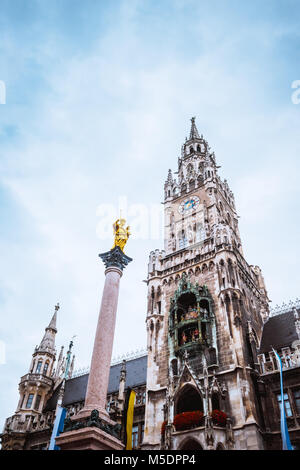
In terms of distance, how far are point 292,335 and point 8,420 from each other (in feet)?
98.2

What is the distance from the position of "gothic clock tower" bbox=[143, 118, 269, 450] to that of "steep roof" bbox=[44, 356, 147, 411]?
23.9 ft

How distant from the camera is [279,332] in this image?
30641mm

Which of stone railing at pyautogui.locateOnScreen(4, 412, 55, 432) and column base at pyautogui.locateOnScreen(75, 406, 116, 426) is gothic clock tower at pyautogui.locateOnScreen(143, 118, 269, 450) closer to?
column base at pyautogui.locateOnScreen(75, 406, 116, 426)

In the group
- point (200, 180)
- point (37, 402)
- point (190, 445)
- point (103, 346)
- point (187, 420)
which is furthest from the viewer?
point (200, 180)

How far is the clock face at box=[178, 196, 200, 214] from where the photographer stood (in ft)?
137

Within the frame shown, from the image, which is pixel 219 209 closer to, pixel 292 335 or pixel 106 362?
pixel 292 335

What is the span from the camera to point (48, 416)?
37.3 metres

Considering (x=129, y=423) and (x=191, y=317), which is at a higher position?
(x=191, y=317)

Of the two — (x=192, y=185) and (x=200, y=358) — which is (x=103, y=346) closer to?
(x=200, y=358)

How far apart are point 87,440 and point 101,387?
9.72 feet

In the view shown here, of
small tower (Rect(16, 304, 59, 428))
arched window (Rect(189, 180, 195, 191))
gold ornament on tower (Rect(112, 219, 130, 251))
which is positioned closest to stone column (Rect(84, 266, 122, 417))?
gold ornament on tower (Rect(112, 219, 130, 251))

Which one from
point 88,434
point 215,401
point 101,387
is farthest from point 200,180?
point 88,434

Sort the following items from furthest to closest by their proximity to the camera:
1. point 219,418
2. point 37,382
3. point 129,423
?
point 37,382 → point 219,418 → point 129,423
